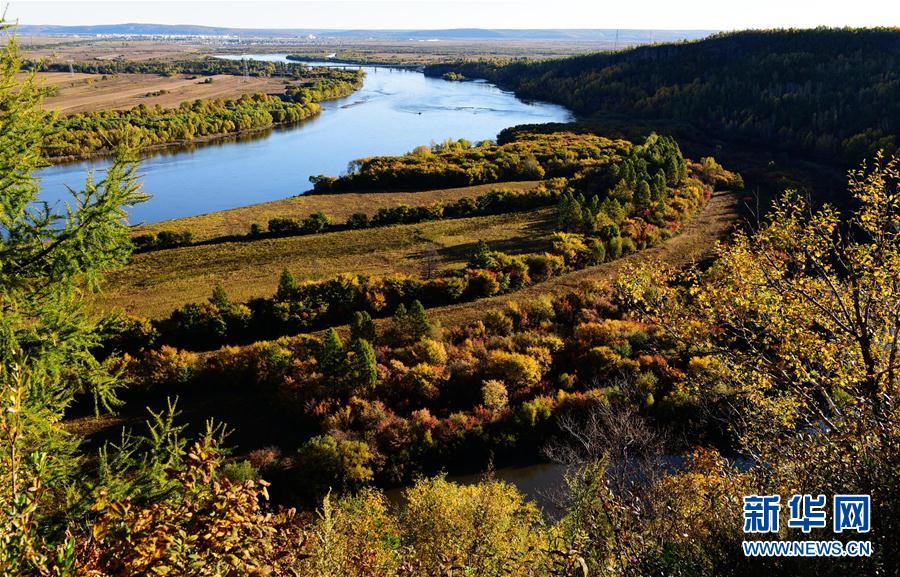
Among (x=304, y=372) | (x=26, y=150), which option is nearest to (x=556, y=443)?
(x=304, y=372)

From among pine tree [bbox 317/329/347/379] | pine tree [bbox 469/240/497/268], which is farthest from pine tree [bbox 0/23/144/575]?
pine tree [bbox 469/240/497/268]

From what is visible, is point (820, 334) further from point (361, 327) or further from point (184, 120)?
point (184, 120)

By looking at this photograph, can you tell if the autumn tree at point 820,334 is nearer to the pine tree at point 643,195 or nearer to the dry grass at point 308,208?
the pine tree at point 643,195

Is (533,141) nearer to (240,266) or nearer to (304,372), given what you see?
→ (240,266)

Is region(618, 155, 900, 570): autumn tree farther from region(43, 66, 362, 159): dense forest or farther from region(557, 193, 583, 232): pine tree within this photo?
region(43, 66, 362, 159): dense forest

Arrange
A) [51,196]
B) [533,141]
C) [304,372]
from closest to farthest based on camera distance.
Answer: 1. [304,372]
2. [51,196]
3. [533,141]
